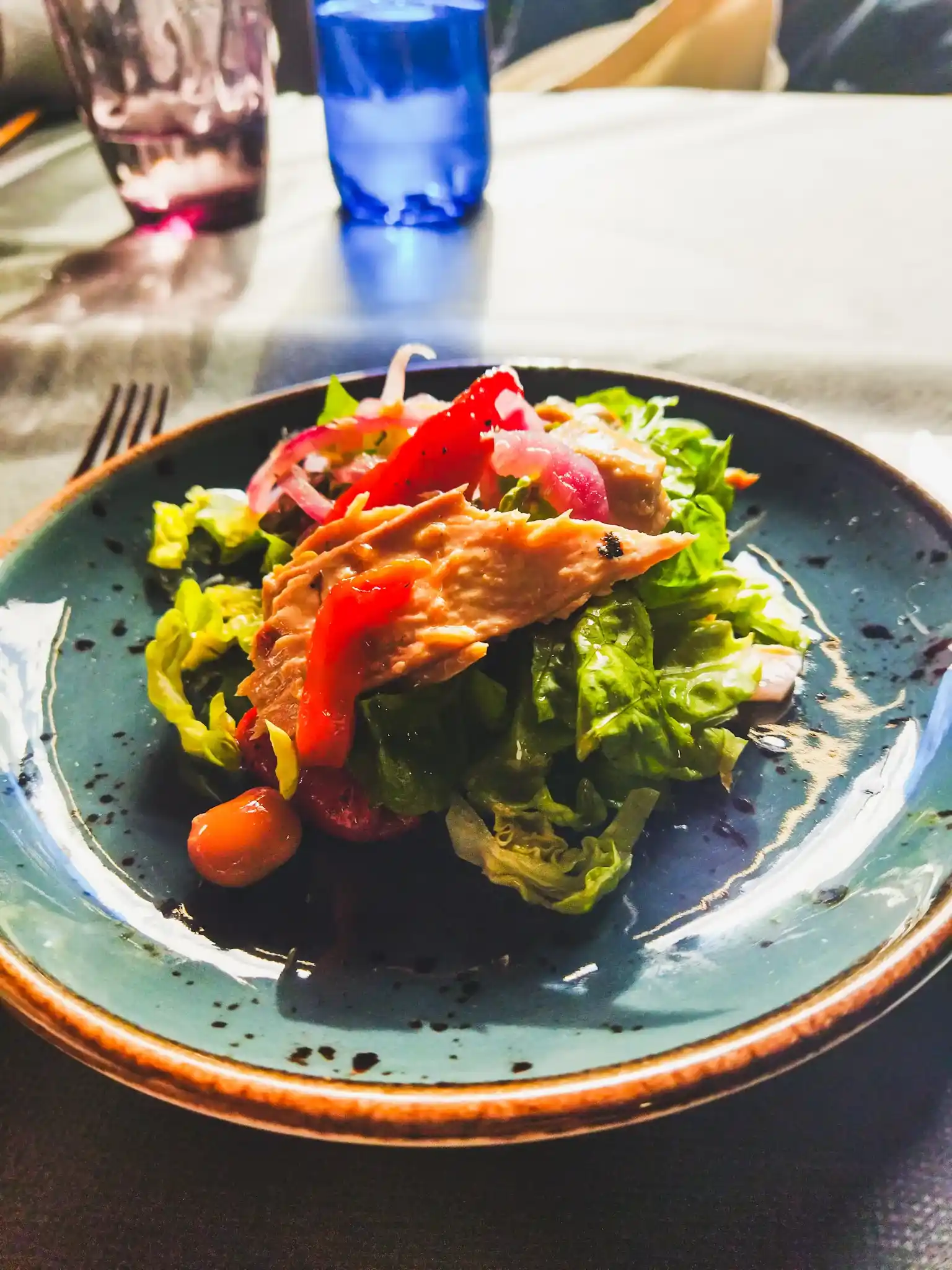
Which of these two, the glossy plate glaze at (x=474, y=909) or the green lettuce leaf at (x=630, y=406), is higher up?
the green lettuce leaf at (x=630, y=406)

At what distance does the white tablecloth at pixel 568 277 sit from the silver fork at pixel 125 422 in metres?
0.08

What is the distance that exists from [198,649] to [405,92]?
1.74 m

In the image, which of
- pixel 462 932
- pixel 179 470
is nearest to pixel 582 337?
pixel 179 470

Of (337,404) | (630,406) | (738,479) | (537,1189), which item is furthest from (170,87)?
(537,1189)

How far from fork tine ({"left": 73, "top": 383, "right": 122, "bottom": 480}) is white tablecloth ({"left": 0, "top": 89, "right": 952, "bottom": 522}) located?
8cm

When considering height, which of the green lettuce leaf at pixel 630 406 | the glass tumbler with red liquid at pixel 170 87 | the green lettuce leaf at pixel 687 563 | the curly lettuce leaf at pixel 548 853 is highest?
the glass tumbler with red liquid at pixel 170 87

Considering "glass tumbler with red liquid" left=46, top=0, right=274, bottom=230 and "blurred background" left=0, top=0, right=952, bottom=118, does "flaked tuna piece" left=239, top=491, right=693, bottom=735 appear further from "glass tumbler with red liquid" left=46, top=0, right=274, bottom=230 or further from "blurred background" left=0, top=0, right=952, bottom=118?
"blurred background" left=0, top=0, right=952, bottom=118

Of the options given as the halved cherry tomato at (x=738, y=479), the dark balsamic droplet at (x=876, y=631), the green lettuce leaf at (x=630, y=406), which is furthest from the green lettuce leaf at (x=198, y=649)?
the dark balsamic droplet at (x=876, y=631)

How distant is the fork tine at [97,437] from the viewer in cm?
210

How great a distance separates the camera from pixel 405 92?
256 cm

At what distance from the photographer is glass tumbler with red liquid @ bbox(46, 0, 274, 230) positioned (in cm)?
247

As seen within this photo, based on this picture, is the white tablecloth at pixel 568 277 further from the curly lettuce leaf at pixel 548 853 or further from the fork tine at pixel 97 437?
the curly lettuce leaf at pixel 548 853

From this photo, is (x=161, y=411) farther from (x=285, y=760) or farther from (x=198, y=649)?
(x=285, y=760)

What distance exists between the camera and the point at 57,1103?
3.72 feet
